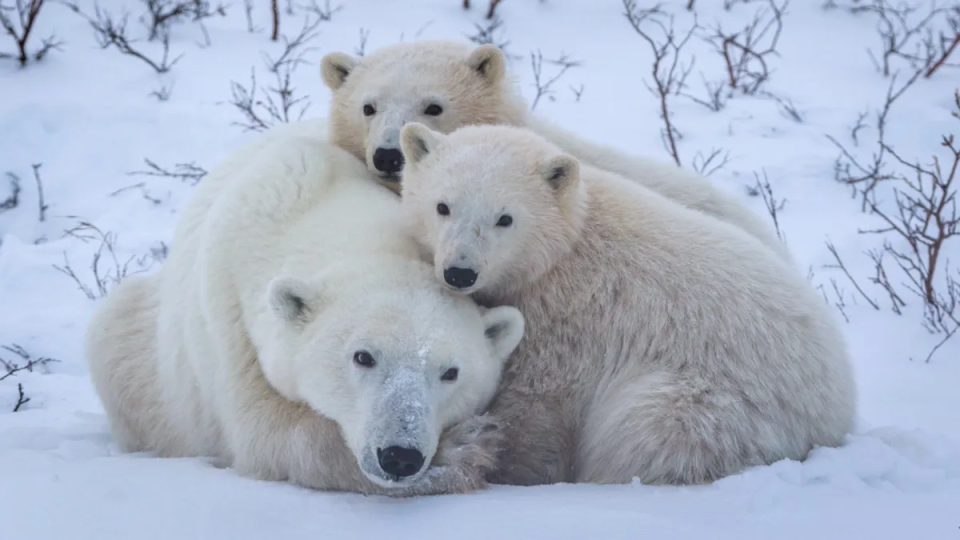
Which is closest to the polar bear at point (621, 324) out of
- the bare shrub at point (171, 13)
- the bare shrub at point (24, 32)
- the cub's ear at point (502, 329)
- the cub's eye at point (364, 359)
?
the cub's ear at point (502, 329)

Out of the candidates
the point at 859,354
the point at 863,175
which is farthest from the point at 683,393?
the point at 863,175

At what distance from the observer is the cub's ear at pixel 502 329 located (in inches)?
123

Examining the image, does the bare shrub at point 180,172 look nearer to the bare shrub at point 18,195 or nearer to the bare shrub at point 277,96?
the bare shrub at point 277,96

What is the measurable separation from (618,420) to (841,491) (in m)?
0.68

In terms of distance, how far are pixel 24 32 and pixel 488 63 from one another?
500 centimetres

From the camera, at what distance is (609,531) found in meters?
2.47

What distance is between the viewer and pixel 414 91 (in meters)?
4.17

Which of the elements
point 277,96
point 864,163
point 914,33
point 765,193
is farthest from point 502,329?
point 914,33

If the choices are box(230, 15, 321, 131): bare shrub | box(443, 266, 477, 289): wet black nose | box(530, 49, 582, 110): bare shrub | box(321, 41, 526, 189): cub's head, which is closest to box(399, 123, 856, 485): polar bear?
box(443, 266, 477, 289): wet black nose

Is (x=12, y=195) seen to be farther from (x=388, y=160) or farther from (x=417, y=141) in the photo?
(x=417, y=141)

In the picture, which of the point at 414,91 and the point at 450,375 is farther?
the point at 414,91

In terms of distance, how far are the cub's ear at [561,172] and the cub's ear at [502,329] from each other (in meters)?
0.51

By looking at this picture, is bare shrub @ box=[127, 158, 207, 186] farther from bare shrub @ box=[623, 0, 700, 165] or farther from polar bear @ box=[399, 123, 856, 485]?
polar bear @ box=[399, 123, 856, 485]

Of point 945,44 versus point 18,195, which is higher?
point 945,44
